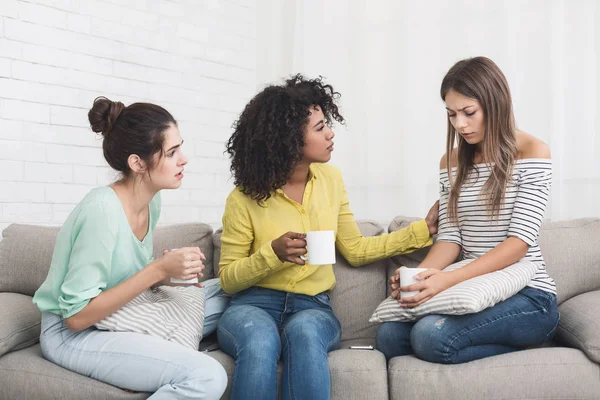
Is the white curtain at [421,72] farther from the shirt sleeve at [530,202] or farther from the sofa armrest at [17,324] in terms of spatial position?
the sofa armrest at [17,324]

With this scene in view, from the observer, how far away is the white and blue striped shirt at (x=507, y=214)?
2072 millimetres

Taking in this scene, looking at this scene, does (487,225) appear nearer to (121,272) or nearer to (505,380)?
(505,380)

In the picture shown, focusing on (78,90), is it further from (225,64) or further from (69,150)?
(225,64)

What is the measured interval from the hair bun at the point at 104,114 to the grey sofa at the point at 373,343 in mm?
651

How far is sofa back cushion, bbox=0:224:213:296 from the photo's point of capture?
2.49 m

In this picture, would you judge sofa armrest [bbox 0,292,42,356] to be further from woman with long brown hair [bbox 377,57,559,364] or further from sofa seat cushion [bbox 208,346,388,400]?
woman with long brown hair [bbox 377,57,559,364]

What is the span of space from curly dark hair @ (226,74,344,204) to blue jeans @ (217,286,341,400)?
1.16 feet

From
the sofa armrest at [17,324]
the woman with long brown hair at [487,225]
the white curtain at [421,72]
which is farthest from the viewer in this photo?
the white curtain at [421,72]

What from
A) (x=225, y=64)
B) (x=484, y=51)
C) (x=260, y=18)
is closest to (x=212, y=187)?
(x=225, y=64)

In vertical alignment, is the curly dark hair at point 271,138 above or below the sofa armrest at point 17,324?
above

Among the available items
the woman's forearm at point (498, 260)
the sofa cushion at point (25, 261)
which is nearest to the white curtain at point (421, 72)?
the woman's forearm at point (498, 260)

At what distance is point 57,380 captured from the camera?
6.19 ft

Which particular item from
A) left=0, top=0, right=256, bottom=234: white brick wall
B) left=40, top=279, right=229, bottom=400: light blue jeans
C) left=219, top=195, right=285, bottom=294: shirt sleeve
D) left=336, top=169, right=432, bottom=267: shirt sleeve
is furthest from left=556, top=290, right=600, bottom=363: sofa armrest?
left=0, top=0, right=256, bottom=234: white brick wall

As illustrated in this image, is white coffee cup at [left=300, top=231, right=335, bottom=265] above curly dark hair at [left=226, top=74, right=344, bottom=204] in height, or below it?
below
